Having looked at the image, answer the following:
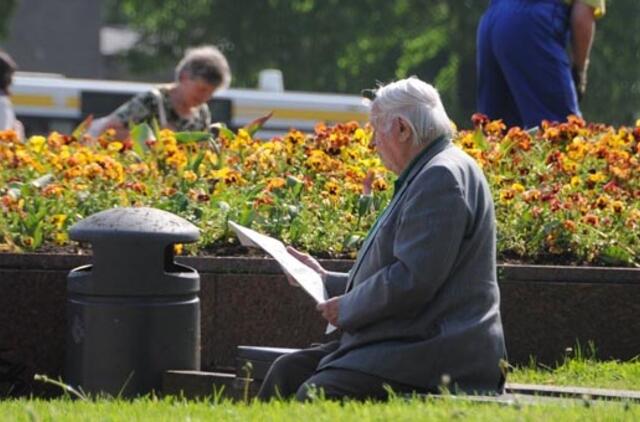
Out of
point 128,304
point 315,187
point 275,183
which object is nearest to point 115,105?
point 315,187

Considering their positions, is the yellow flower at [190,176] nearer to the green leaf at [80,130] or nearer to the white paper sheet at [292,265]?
the green leaf at [80,130]

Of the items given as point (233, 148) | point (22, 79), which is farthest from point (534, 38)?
point (22, 79)

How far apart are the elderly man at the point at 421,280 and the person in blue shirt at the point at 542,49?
190 inches

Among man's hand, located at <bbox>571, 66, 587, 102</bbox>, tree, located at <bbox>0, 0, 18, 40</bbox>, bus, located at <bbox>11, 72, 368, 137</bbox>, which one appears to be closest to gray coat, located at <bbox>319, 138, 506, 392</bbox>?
man's hand, located at <bbox>571, 66, 587, 102</bbox>

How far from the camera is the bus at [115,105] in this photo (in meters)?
25.1

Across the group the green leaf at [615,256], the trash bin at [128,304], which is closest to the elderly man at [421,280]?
the trash bin at [128,304]

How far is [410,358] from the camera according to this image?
19.5 feet

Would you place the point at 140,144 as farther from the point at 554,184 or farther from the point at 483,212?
the point at 483,212

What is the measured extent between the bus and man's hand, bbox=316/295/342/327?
18660 millimetres

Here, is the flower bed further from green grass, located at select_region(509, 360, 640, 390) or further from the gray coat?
the gray coat

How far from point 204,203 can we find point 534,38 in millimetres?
2924

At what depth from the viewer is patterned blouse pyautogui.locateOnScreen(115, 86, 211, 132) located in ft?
38.3

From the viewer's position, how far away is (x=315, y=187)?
8.98m

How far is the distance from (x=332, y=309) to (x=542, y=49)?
5.09 metres
